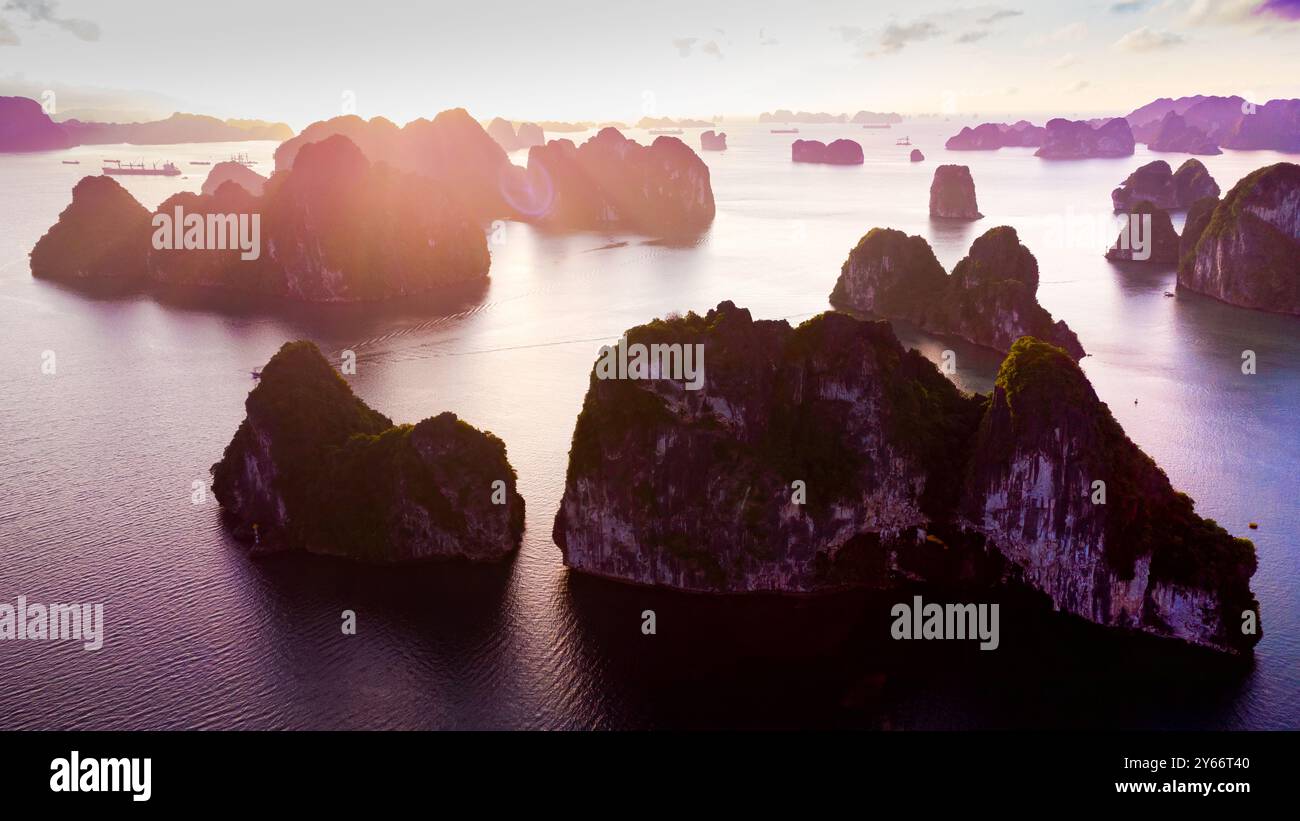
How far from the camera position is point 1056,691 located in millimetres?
42312

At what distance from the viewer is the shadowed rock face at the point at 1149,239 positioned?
504 ft

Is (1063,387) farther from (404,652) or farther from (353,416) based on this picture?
(353,416)

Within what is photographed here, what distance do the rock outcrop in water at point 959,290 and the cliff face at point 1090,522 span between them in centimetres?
4974

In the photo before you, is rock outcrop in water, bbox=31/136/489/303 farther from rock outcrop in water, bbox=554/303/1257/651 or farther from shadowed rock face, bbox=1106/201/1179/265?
shadowed rock face, bbox=1106/201/1179/265

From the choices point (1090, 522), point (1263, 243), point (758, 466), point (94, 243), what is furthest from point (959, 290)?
point (94, 243)

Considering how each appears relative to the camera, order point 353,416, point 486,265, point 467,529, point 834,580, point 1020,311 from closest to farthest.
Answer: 1. point 834,580
2. point 467,529
3. point 353,416
4. point 1020,311
5. point 486,265

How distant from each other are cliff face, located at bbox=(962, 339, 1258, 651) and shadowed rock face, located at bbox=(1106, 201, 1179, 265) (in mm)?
127539

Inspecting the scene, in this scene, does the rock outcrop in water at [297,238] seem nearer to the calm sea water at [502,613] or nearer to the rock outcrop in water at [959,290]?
the calm sea water at [502,613]

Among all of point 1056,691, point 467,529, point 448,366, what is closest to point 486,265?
point 448,366

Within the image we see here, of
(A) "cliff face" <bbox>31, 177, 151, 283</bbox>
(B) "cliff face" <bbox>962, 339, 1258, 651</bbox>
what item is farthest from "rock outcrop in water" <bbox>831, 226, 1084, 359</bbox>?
(A) "cliff face" <bbox>31, 177, 151, 283</bbox>

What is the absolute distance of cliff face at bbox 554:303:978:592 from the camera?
49.9 meters

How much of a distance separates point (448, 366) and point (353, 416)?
3921 centimetres

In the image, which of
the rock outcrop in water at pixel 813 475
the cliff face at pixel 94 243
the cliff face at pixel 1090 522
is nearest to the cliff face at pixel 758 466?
the rock outcrop in water at pixel 813 475

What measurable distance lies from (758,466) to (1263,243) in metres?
108
